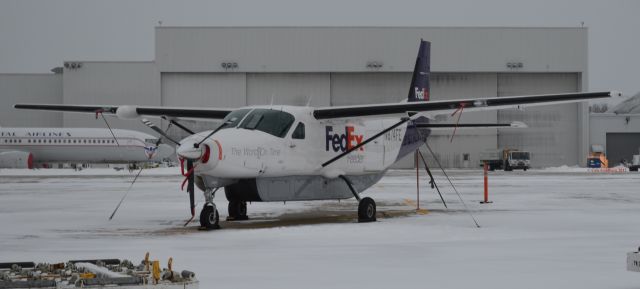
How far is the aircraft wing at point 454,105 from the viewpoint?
16562 millimetres

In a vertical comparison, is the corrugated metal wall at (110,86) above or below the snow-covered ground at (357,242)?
above

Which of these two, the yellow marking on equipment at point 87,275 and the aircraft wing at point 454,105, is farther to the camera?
the aircraft wing at point 454,105

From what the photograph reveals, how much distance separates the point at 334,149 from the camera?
1878 cm

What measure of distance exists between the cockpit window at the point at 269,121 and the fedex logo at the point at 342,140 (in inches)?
51.7

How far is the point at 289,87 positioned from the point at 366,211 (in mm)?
52804

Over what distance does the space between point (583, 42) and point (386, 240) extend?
6249cm

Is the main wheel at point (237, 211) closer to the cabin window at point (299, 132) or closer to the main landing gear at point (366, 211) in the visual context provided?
the cabin window at point (299, 132)

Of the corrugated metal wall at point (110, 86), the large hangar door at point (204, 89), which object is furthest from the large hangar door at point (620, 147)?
the corrugated metal wall at point (110, 86)

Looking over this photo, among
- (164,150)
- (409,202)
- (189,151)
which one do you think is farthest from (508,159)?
(189,151)

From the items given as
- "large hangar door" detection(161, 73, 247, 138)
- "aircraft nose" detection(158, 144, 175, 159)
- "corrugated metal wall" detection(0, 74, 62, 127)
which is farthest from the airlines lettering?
"corrugated metal wall" detection(0, 74, 62, 127)

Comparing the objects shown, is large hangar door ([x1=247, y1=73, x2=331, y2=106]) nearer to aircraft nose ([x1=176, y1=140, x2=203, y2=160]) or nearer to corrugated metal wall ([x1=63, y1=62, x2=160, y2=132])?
corrugated metal wall ([x1=63, y1=62, x2=160, y2=132])

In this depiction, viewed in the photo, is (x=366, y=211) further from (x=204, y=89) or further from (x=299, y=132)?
(x=204, y=89)

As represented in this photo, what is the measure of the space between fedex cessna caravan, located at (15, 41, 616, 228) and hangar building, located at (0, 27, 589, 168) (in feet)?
161

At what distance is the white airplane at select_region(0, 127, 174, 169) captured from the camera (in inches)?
2365
